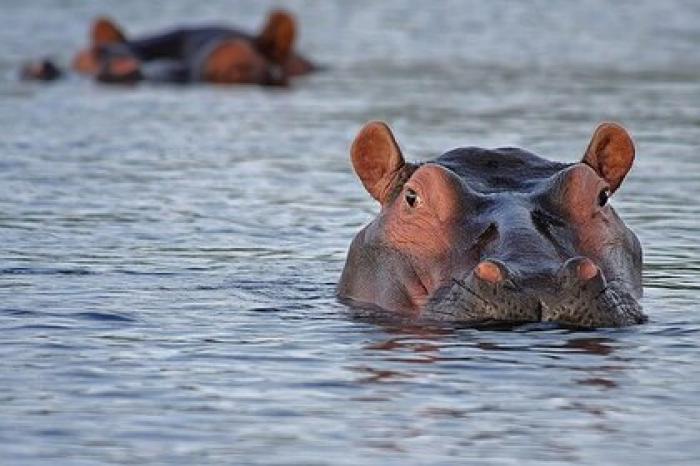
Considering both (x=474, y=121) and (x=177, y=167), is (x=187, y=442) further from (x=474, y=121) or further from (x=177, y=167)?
(x=474, y=121)

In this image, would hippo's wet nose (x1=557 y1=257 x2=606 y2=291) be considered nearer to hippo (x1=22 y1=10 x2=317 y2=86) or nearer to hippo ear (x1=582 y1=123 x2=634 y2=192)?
hippo ear (x1=582 y1=123 x2=634 y2=192)

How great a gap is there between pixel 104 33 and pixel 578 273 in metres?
16.8

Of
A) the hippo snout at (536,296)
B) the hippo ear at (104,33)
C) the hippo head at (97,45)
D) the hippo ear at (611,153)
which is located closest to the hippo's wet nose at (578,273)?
the hippo snout at (536,296)

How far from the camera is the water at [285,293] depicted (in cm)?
727

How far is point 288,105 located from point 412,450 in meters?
14.0

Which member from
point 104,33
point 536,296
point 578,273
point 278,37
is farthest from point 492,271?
A: point 104,33

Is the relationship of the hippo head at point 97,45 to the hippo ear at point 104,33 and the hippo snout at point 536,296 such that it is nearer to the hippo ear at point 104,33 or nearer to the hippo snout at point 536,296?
the hippo ear at point 104,33

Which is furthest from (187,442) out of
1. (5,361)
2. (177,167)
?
(177,167)

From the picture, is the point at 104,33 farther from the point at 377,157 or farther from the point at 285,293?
the point at 377,157

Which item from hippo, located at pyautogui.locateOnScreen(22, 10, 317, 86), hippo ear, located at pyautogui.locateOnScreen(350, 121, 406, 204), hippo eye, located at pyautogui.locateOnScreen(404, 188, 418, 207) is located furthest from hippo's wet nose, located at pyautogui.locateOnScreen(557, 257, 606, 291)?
hippo, located at pyautogui.locateOnScreen(22, 10, 317, 86)

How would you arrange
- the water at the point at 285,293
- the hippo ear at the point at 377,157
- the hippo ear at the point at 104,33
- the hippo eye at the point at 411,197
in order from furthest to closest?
the hippo ear at the point at 104,33, the hippo ear at the point at 377,157, the hippo eye at the point at 411,197, the water at the point at 285,293

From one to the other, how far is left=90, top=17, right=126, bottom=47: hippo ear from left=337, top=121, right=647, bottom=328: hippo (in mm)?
14726

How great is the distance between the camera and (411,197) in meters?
9.73

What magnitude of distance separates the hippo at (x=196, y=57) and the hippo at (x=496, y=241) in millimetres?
13405
